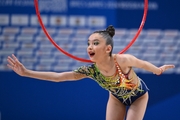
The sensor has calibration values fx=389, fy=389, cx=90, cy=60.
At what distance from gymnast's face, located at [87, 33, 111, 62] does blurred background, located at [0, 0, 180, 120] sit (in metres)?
1.98

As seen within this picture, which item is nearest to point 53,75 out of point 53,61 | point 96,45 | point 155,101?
point 96,45

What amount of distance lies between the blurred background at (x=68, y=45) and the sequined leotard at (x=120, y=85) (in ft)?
5.98

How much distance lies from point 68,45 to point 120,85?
6.69 ft

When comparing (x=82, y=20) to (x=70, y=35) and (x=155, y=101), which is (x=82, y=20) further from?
(x=155, y=101)

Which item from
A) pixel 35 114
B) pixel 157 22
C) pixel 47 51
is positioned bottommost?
pixel 35 114

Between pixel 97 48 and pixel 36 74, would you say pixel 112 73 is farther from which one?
pixel 36 74

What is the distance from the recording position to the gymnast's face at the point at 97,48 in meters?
3.44

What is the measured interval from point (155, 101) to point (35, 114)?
1726 mm

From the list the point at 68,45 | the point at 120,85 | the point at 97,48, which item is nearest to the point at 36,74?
the point at 97,48

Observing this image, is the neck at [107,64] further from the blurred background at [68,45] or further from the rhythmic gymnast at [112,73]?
the blurred background at [68,45]

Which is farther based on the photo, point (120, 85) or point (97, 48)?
point (120, 85)

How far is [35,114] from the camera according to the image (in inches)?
214

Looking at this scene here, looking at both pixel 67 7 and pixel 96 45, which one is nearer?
pixel 96 45

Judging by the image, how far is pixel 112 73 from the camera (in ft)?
11.5
